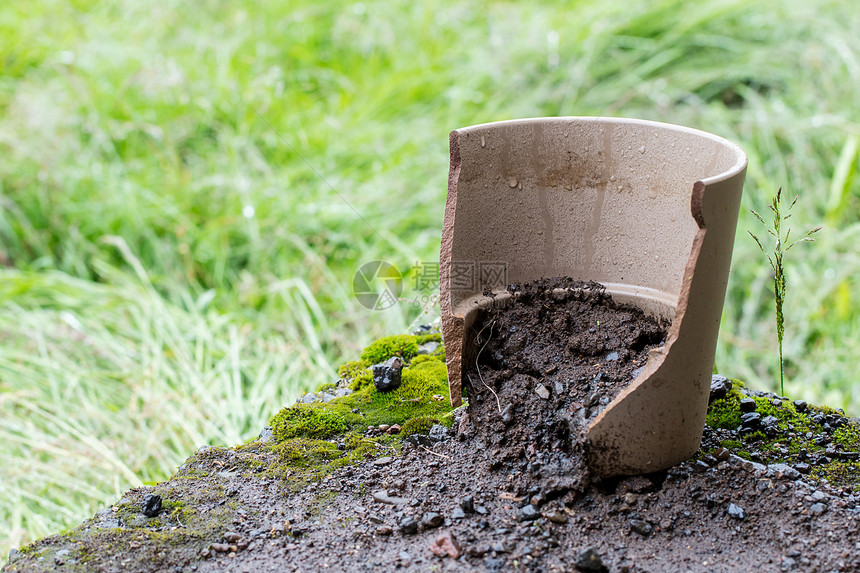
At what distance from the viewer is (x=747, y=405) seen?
1.85m

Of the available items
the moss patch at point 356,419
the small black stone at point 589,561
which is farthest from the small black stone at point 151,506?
the small black stone at point 589,561

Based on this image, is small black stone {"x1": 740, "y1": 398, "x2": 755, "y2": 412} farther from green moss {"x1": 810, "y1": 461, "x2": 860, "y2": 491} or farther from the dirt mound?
green moss {"x1": 810, "y1": 461, "x2": 860, "y2": 491}

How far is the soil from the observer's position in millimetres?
1390

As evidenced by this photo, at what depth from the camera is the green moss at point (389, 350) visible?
2.23 m

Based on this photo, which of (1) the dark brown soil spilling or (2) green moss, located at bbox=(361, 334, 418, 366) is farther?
(2) green moss, located at bbox=(361, 334, 418, 366)

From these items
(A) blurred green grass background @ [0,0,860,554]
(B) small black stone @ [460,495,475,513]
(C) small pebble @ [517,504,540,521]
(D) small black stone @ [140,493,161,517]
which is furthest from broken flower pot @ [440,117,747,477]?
(A) blurred green grass background @ [0,0,860,554]

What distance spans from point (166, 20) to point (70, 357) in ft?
10.0

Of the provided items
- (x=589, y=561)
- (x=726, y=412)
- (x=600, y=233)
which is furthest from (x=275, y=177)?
(x=589, y=561)

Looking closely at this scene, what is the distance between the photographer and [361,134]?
160 inches

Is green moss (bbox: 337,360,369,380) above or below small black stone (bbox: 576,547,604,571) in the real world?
above

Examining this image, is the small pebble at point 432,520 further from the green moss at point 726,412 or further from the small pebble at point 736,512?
the green moss at point 726,412

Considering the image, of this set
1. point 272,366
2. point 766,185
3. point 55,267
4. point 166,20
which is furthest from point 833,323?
point 166,20

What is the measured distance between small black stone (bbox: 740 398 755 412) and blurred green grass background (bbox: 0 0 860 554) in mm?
1386

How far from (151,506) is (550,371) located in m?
0.92
